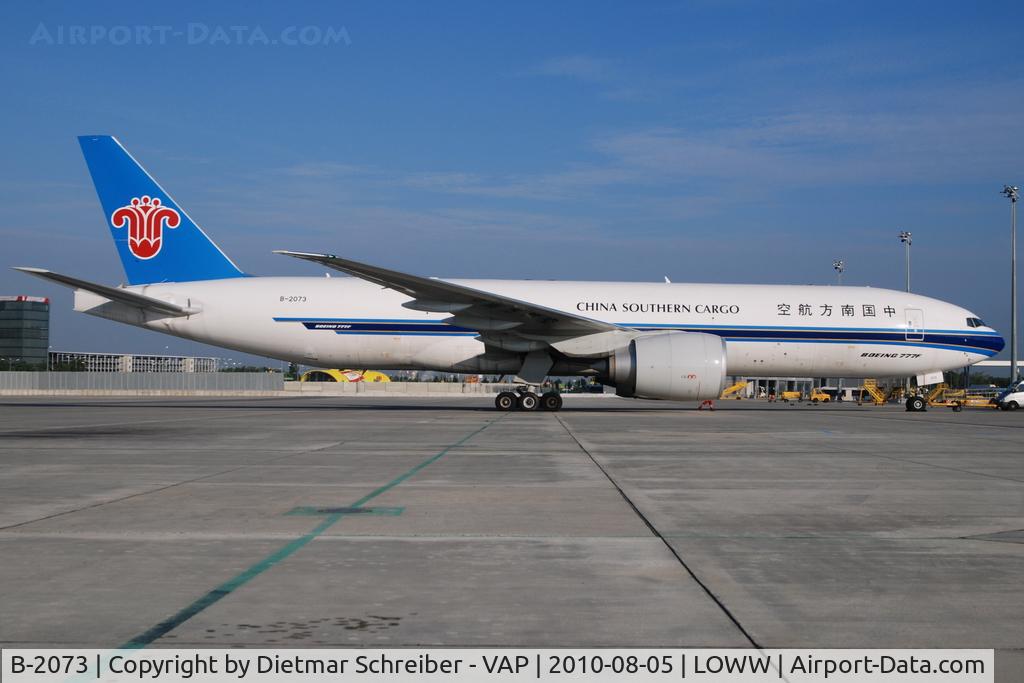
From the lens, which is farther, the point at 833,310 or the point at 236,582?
the point at 833,310

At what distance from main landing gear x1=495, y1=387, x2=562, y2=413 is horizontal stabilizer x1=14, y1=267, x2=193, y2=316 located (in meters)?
8.09

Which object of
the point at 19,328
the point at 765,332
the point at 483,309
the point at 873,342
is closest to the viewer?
the point at 483,309

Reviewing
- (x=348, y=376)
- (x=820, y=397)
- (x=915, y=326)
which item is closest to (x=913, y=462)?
(x=915, y=326)

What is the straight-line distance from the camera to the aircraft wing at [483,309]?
19.2 meters

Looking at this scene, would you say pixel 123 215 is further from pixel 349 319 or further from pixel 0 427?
pixel 0 427

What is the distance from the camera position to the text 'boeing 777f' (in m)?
21.8

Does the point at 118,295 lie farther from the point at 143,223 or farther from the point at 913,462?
the point at 913,462

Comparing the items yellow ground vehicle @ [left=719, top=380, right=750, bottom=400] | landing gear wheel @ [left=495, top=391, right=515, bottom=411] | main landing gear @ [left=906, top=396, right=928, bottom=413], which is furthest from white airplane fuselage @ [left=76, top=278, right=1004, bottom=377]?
yellow ground vehicle @ [left=719, top=380, right=750, bottom=400]

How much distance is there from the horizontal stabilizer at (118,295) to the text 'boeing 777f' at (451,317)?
0.03 meters

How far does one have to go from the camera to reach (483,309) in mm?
20391

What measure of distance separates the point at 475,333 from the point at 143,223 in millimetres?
9131

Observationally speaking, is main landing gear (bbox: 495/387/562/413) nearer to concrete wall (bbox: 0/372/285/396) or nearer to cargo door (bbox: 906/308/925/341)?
cargo door (bbox: 906/308/925/341)
